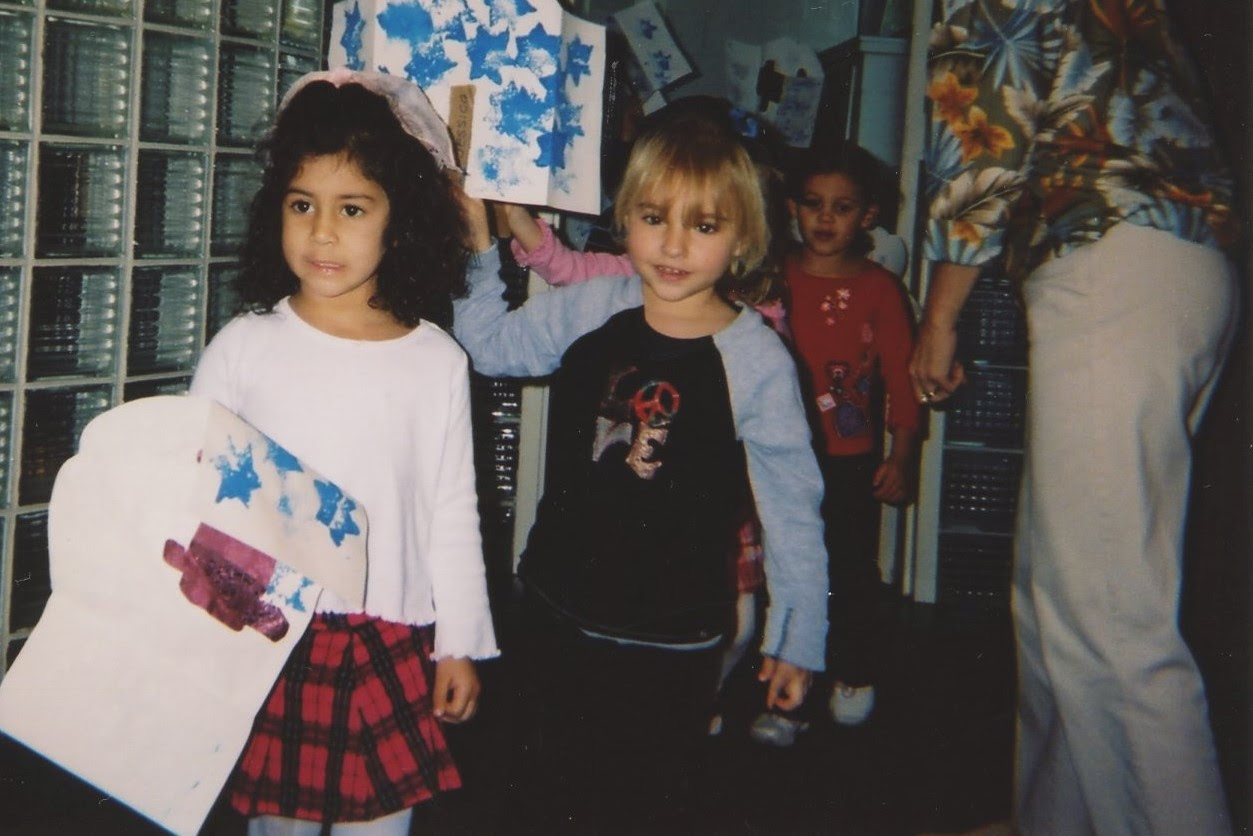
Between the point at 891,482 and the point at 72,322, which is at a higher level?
the point at 72,322

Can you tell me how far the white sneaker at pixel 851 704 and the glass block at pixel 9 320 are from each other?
1657 millimetres

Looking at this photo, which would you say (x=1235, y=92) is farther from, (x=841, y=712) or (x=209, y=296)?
(x=209, y=296)

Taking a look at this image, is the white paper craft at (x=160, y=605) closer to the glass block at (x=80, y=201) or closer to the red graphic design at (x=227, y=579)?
the red graphic design at (x=227, y=579)

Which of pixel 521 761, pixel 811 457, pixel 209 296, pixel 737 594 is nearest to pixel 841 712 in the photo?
pixel 737 594

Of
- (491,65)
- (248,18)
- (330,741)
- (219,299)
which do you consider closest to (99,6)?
(248,18)

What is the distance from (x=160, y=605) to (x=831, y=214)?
5.38 feet

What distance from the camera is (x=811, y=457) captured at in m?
1.30

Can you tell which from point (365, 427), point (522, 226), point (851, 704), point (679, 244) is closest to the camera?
point (365, 427)

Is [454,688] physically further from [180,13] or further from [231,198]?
[180,13]

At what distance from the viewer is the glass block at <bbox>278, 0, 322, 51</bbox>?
1.91m

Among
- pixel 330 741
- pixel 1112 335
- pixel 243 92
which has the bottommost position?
pixel 330 741

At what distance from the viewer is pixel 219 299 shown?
1.89 m

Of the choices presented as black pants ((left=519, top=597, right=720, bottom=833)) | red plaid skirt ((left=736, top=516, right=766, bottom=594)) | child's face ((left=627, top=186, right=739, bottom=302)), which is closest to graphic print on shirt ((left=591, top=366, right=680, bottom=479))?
child's face ((left=627, top=186, right=739, bottom=302))

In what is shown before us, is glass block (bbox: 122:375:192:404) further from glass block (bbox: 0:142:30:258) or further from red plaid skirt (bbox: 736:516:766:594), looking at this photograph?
red plaid skirt (bbox: 736:516:766:594)
